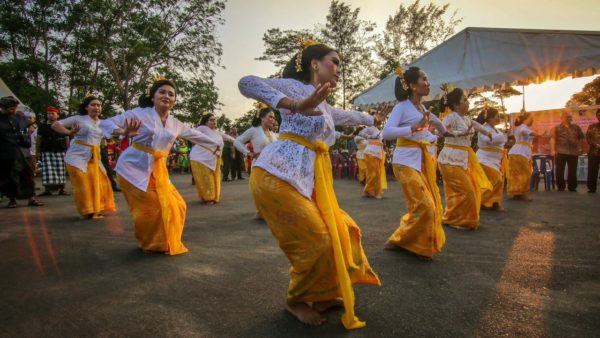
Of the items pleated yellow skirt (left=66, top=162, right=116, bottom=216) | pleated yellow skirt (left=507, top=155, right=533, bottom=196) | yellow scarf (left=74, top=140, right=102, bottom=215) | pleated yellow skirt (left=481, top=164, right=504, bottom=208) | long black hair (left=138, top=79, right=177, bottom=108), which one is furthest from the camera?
pleated yellow skirt (left=507, top=155, right=533, bottom=196)

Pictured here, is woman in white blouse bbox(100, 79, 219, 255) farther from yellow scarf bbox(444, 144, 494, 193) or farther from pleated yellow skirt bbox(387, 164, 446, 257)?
yellow scarf bbox(444, 144, 494, 193)

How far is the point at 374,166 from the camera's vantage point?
30.7ft

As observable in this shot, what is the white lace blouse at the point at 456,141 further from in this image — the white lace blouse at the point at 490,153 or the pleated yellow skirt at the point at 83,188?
the pleated yellow skirt at the point at 83,188

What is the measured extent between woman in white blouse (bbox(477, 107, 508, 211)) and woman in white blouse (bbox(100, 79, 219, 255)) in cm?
581

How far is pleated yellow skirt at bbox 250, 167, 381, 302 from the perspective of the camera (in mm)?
2229

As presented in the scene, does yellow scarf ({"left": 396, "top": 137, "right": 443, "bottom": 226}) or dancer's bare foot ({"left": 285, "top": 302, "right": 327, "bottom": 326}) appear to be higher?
yellow scarf ({"left": 396, "top": 137, "right": 443, "bottom": 226})

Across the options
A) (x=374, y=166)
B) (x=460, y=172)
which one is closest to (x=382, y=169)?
(x=374, y=166)

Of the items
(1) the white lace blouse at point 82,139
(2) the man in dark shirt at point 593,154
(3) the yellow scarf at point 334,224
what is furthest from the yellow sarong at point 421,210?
(2) the man in dark shirt at point 593,154

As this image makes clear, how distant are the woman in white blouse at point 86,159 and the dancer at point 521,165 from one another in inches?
351

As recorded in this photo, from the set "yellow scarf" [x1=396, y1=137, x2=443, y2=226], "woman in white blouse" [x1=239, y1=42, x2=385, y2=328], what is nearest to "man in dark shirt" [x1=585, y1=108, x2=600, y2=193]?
"yellow scarf" [x1=396, y1=137, x2=443, y2=226]

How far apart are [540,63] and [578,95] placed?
1534 inches

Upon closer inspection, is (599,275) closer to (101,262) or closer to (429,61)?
(101,262)

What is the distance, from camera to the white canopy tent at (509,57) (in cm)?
Result: 561

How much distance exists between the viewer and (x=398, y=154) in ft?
13.7
